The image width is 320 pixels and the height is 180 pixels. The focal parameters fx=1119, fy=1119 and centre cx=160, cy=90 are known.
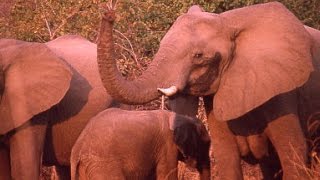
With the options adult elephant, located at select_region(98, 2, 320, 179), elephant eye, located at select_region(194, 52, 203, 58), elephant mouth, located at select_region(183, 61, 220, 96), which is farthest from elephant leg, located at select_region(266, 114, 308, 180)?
elephant eye, located at select_region(194, 52, 203, 58)

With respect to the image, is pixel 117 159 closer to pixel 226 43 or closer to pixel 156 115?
pixel 156 115

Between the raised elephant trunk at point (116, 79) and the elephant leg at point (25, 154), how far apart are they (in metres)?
2.20

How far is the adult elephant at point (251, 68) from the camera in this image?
679 cm

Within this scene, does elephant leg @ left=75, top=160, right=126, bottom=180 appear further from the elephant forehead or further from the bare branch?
the bare branch

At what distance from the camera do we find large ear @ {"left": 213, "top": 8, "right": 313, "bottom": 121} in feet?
22.9

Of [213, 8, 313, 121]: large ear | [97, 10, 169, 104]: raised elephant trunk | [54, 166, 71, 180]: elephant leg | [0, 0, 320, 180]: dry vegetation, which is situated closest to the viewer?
[97, 10, 169, 104]: raised elephant trunk

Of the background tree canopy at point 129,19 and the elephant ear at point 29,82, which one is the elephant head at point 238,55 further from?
the background tree canopy at point 129,19

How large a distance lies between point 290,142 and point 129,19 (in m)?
4.40

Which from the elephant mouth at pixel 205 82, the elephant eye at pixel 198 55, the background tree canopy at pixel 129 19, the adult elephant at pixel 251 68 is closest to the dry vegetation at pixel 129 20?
the background tree canopy at pixel 129 19

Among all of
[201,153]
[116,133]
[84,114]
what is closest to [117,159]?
[116,133]

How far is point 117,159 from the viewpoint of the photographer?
7.91 metres

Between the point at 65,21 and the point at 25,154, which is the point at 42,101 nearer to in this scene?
the point at 25,154

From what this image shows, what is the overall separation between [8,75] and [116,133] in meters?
1.14

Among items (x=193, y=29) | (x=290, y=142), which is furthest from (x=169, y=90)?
(x=290, y=142)
